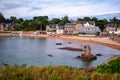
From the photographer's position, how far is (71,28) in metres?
115

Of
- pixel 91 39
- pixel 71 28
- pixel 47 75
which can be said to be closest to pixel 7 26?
pixel 71 28

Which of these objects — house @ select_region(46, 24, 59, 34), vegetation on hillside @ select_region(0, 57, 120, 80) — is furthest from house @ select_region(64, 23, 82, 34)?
vegetation on hillside @ select_region(0, 57, 120, 80)

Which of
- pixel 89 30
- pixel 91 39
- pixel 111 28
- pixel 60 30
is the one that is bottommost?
pixel 91 39

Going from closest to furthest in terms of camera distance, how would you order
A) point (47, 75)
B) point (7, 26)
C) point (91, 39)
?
point (47, 75) < point (91, 39) < point (7, 26)

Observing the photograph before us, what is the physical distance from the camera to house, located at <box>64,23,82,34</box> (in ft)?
365

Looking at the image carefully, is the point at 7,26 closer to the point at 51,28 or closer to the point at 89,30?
the point at 51,28

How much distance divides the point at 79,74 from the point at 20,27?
421 feet

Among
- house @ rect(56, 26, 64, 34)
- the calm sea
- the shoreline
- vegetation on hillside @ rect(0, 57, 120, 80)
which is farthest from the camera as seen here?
house @ rect(56, 26, 64, 34)

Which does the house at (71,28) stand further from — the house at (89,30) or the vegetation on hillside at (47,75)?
the vegetation on hillside at (47,75)

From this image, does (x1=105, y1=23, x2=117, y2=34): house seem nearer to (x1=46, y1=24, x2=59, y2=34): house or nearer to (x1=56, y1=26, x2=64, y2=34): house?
(x1=56, y1=26, x2=64, y2=34): house

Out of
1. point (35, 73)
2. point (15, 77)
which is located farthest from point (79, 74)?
point (15, 77)

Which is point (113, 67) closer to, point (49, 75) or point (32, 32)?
point (49, 75)

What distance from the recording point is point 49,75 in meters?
10.7

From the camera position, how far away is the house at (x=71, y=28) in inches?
4379
